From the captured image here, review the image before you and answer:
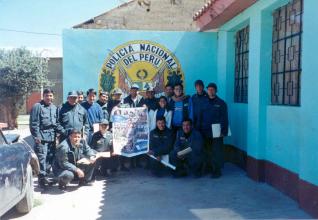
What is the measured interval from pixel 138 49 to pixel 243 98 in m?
2.78

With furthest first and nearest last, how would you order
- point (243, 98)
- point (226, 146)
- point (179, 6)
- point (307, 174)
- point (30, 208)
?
point (179, 6) → point (226, 146) → point (243, 98) → point (30, 208) → point (307, 174)

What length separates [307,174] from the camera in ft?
15.1

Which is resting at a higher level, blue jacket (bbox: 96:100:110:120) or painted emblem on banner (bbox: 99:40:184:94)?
painted emblem on banner (bbox: 99:40:184:94)

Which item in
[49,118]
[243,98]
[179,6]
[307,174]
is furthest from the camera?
[179,6]

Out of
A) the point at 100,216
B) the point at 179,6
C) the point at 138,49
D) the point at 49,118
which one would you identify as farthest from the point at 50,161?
the point at 179,6

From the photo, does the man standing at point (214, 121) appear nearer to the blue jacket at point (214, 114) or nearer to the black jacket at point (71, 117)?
the blue jacket at point (214, 114)

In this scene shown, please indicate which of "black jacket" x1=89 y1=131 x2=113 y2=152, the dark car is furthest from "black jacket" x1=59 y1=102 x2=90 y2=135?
the dark car

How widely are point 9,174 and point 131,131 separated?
363 cm

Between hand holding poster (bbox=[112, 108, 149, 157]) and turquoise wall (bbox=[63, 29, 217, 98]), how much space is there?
5.94 feet

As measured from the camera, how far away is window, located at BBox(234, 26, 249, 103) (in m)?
7.64

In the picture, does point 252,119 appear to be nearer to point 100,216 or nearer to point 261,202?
point 261,202

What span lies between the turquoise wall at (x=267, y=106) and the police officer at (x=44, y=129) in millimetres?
3416

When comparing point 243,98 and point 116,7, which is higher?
point 116,7

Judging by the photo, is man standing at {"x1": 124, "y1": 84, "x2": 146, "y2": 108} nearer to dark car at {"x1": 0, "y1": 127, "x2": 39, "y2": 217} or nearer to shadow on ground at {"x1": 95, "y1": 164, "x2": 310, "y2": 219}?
shadow on ground at {"x1": 95, "y1": 164, "x2": 310, "y2": 219}
